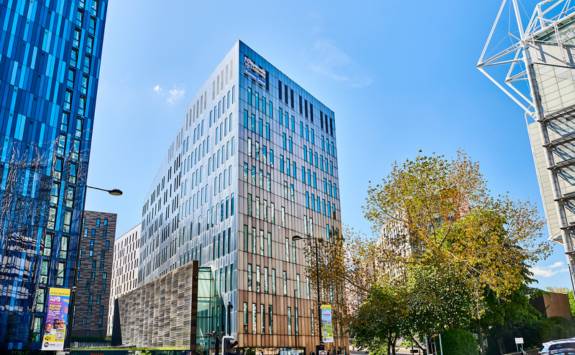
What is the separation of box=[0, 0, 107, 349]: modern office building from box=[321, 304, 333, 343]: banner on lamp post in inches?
1236

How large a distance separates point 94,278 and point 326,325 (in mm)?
97250

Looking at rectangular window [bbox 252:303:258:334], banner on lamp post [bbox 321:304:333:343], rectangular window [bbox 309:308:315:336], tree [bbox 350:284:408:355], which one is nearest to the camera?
banner on lamp post [bbox 321:304:333:343]

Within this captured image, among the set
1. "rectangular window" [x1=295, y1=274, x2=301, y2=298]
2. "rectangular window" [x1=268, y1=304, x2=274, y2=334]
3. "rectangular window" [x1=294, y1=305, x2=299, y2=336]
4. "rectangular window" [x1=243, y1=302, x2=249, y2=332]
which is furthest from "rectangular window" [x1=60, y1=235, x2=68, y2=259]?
"rectangular window" [x1=294, y1=305, x2=299, y2=336]

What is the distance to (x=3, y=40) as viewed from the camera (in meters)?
54.7

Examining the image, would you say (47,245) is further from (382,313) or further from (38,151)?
(382,313)

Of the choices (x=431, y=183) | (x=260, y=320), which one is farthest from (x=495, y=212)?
(x=260, y=320)

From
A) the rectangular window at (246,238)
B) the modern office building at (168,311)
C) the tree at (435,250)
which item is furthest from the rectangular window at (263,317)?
the tree at (435,250)

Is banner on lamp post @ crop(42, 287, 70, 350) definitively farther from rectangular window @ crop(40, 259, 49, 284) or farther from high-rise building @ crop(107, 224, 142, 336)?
high-rise building @ crop(107, 224, 142, 336)

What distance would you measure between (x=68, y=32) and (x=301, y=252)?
139ft

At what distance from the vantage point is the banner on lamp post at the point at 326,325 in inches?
1089

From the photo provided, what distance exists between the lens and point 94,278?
111250 mm

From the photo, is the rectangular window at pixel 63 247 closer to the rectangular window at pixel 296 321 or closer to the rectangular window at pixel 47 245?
the rectangular window at pixel 47 245

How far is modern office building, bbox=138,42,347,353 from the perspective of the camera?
53188mm

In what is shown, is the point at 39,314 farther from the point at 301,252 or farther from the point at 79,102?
the point at 301,252
